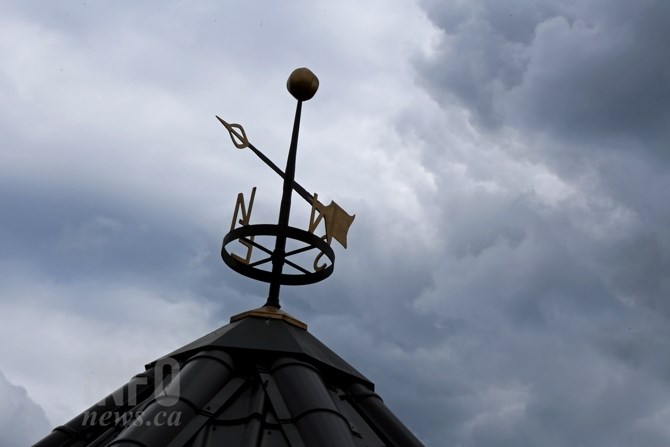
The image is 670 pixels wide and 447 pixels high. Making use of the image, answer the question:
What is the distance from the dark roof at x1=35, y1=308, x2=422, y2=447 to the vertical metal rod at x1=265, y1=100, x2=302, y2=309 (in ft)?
1.29

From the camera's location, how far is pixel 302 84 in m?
9.48

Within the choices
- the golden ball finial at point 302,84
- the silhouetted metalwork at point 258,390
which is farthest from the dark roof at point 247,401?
the golden ball finial at point 302,84

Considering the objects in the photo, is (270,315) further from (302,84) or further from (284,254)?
(302,84)

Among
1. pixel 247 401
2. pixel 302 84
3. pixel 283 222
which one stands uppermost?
pixel 302 84

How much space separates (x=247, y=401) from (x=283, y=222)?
2.55 meters

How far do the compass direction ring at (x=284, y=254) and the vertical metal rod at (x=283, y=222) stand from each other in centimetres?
3

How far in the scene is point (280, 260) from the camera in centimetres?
859

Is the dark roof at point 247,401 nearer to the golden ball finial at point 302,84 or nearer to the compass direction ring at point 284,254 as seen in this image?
the compass direction ring at point 284,254

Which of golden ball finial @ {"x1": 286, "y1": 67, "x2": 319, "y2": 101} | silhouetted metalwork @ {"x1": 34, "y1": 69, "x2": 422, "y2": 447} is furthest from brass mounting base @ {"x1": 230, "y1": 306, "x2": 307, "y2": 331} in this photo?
golden ball finial @ {"x1": 286, "y1": 67, "x2": 319, "y2": 101}

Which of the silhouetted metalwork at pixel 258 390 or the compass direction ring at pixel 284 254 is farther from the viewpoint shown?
the compass direction ring at pixel 284 254

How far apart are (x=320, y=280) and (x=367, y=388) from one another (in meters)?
1.51

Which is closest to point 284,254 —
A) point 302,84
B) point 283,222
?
point 283,222

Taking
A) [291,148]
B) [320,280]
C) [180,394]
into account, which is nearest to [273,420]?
[180,394]

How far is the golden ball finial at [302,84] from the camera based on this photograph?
9.48 metres
